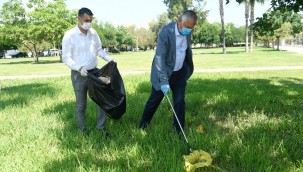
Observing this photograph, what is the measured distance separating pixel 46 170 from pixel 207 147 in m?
1.82

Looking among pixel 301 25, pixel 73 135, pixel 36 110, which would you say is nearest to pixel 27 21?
pixel 36 110

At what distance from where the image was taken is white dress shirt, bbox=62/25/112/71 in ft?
14.4

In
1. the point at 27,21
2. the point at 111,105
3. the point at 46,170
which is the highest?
the point at 27,21

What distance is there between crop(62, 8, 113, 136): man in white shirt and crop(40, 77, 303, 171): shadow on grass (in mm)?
341

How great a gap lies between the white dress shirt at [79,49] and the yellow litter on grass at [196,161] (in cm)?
204

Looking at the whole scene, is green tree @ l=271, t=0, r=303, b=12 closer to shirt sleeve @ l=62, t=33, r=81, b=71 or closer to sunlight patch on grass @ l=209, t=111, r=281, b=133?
sunlight patch on grass @ l=209, t=111, r=281, b=133

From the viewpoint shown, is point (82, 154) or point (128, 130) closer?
point (82, 154)

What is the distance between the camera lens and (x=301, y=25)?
184ft

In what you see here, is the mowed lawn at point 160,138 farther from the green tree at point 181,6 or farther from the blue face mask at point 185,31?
the green tree at point 181,6

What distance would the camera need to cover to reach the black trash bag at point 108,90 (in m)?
4.39

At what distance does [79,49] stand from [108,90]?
72 cm

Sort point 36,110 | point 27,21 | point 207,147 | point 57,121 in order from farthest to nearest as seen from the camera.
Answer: point 27,21 → point 36,110 → point 57,121 → point 207,147

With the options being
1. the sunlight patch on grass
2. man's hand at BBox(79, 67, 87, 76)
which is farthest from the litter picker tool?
man's hand at BBox(79, 67, 87, 76)

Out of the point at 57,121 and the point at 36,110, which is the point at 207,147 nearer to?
the point at 57,121
